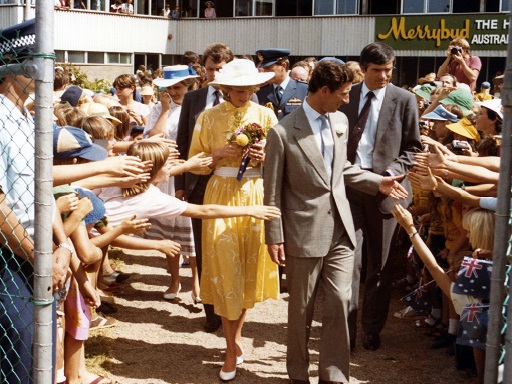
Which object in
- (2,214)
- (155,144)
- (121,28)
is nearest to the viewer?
(2,214)

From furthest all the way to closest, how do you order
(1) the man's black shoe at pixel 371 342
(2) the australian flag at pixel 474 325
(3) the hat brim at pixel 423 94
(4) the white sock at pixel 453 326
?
(3) the hat brim at pixel 423 94 < (1) the man's black shoe at pixel 371 342 < (4) the white sock at pixel 453 326 < (2) the australian flag at pixel 474 325

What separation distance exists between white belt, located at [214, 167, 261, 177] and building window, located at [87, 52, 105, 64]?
25.6 metres

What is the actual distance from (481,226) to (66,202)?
101 inches

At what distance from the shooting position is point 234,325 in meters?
5.46

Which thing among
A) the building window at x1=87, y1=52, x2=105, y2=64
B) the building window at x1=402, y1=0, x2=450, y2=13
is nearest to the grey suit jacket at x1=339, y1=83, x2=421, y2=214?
the building window at x1=402, y1=0, x2=450, y2=13

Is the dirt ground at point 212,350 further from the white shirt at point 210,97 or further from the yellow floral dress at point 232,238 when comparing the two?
the white shirt at point 210,97

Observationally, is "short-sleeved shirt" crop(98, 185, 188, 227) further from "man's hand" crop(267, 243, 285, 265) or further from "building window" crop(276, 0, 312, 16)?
"building window" crop(276, 0, 312, 16)

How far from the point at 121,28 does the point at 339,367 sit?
27630mm

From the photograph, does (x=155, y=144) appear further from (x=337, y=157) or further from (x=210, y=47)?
(x=210, y=47)

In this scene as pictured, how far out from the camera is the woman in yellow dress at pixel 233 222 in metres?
5.42

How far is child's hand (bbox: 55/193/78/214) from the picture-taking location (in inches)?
153

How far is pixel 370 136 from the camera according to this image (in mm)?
5984

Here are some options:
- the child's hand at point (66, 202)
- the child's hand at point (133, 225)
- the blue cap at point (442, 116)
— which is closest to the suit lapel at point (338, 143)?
the child's hand at point (133, 225)

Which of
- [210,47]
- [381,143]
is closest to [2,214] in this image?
[381,143]
